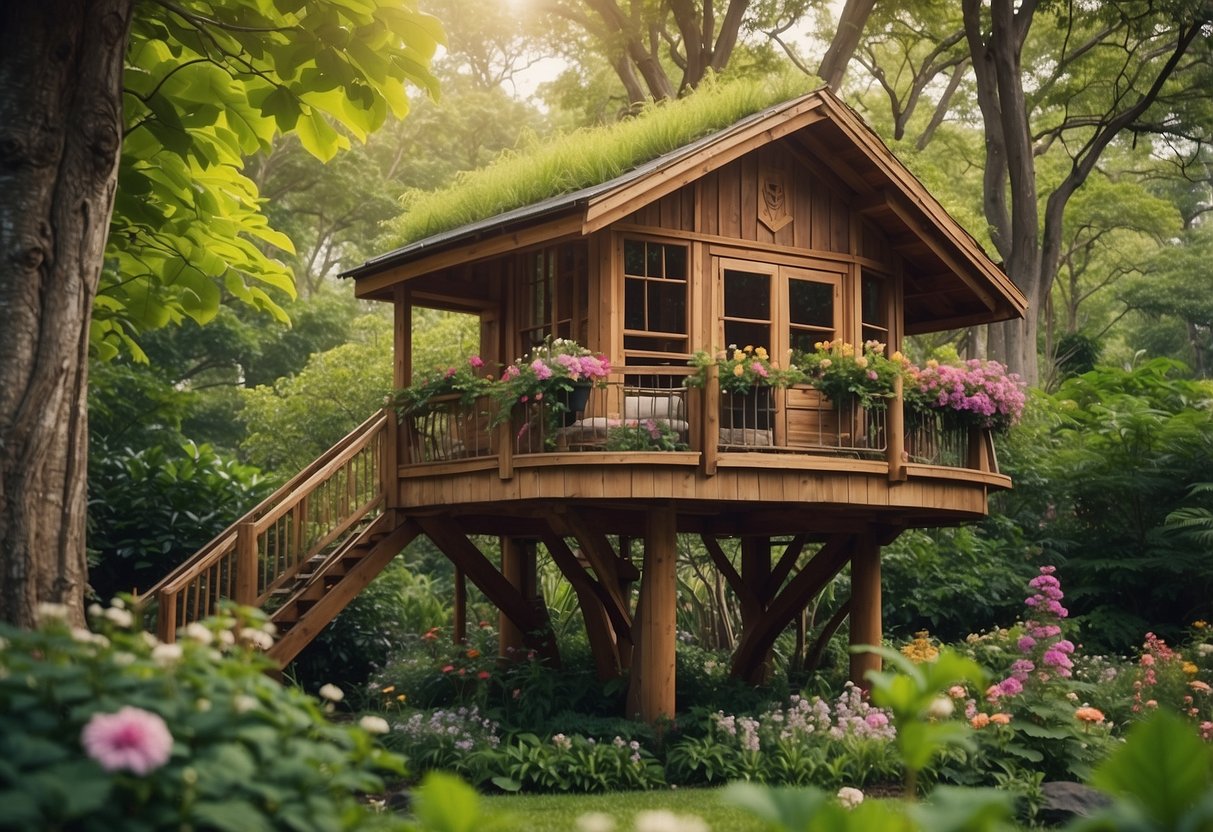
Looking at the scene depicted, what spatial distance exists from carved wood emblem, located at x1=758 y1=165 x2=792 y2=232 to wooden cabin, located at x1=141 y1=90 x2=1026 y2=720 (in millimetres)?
27

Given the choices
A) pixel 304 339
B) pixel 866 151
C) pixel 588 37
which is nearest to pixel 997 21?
pixel 588 37

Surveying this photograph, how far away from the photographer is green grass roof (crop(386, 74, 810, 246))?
1429cm

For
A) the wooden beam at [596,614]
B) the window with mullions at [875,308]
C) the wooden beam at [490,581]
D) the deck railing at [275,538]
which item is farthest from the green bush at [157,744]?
the window with mullions at [875,308]

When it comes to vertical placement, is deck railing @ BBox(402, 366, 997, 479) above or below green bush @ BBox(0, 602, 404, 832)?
above

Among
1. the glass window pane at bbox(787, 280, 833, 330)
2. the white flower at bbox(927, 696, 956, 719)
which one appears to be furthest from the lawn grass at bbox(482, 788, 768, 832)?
the glass window pane at bbox(787, 280, 833, 330)

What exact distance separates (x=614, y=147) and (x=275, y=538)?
5486mm

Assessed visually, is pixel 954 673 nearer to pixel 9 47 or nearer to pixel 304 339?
pixel 9 47

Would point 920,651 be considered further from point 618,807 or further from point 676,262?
point 618,807

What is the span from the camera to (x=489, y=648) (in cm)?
1752

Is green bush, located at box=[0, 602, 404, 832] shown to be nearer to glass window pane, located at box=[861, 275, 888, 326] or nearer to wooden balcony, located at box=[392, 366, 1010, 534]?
wooden balcony, located at box=[392, 366, 1010, 534]

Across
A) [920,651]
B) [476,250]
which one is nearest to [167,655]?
[476,250]

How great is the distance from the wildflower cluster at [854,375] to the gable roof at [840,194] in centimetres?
213

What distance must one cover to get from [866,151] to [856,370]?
8.46 ft

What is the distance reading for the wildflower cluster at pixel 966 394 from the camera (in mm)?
13602
